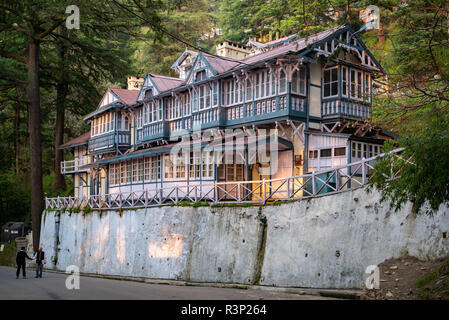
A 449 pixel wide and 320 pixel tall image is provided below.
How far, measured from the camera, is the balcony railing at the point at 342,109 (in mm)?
21281

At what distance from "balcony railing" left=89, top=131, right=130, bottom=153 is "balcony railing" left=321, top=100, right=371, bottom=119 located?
15.3 m

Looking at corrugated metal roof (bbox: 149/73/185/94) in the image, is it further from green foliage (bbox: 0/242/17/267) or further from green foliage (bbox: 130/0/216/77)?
green foliage (bbox: 130/0/216/77)

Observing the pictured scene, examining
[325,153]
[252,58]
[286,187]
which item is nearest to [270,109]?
[325,153]

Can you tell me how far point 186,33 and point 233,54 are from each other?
72.9 ft

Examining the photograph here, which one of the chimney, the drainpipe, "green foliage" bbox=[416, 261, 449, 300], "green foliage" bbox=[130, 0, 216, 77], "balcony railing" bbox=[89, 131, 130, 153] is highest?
"green foliage" bbox=[130, 0, 216, 77]

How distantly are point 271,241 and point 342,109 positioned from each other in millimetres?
8270

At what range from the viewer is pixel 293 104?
67.6ft

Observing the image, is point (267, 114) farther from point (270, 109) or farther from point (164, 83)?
point (164, 83)

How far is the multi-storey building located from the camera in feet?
67.5

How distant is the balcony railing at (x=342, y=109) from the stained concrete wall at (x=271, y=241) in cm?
708

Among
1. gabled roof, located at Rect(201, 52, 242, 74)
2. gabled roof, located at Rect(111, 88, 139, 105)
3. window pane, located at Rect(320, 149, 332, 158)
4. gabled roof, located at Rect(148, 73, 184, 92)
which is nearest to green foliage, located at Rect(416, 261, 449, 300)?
window pane, located at Rect(320, 149, 332, 158)

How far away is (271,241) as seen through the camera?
625 inches
